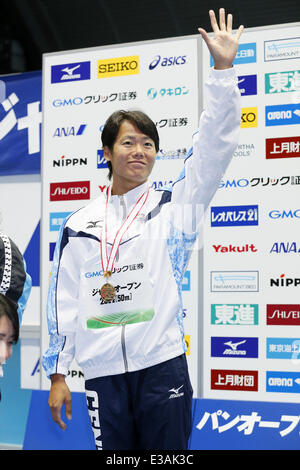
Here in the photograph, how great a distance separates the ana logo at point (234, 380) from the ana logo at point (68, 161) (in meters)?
1.51

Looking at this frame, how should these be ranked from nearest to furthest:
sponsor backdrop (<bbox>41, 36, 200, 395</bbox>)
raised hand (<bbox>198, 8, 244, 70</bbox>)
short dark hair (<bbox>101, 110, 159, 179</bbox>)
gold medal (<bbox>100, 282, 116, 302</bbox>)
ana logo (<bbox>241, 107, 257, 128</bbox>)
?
raised hand (<bbox>198, 8, 244, 70</bbox>) → gold medal (<bbox>100, 282, 116, 302</bbox>) → short dark hair (<bbox>101, 110, 159, 179</bbox>) → ana logo (<bbox>241, 107, 257, 128</bbox>) → sponsor backdrop (<bbox>41, 36, 200, 395</bbox>)

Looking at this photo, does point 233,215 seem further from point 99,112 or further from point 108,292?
point 108,292

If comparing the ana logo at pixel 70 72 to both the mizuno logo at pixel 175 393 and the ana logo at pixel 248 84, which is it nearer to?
the ana logo at pixel 248 84

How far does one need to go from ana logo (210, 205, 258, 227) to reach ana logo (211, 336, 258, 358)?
2.13ft

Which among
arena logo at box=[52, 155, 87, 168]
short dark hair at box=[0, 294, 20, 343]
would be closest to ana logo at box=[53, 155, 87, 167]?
arena logo at box=[52, 155, 87, 168]

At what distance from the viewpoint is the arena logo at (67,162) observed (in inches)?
143

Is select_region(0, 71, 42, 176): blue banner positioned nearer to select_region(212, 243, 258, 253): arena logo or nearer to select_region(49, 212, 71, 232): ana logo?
select_region(49, 212, 71, 232): ana logo

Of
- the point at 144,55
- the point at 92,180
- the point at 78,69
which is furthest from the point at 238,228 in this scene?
the point at 78,69

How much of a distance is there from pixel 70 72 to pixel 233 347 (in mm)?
1994

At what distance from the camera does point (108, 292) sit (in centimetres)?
184

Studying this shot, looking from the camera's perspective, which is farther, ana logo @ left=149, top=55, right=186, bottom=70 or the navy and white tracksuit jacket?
ana logo @ left=149, top=55, right=186, bottom=70

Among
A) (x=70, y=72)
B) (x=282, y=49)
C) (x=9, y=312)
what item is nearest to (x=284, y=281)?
(x=282, y=49)

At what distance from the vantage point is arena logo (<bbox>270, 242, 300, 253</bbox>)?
313cm

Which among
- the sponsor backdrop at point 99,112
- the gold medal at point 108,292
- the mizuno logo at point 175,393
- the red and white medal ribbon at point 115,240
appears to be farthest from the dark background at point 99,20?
the mizuno logo at point 175,393
